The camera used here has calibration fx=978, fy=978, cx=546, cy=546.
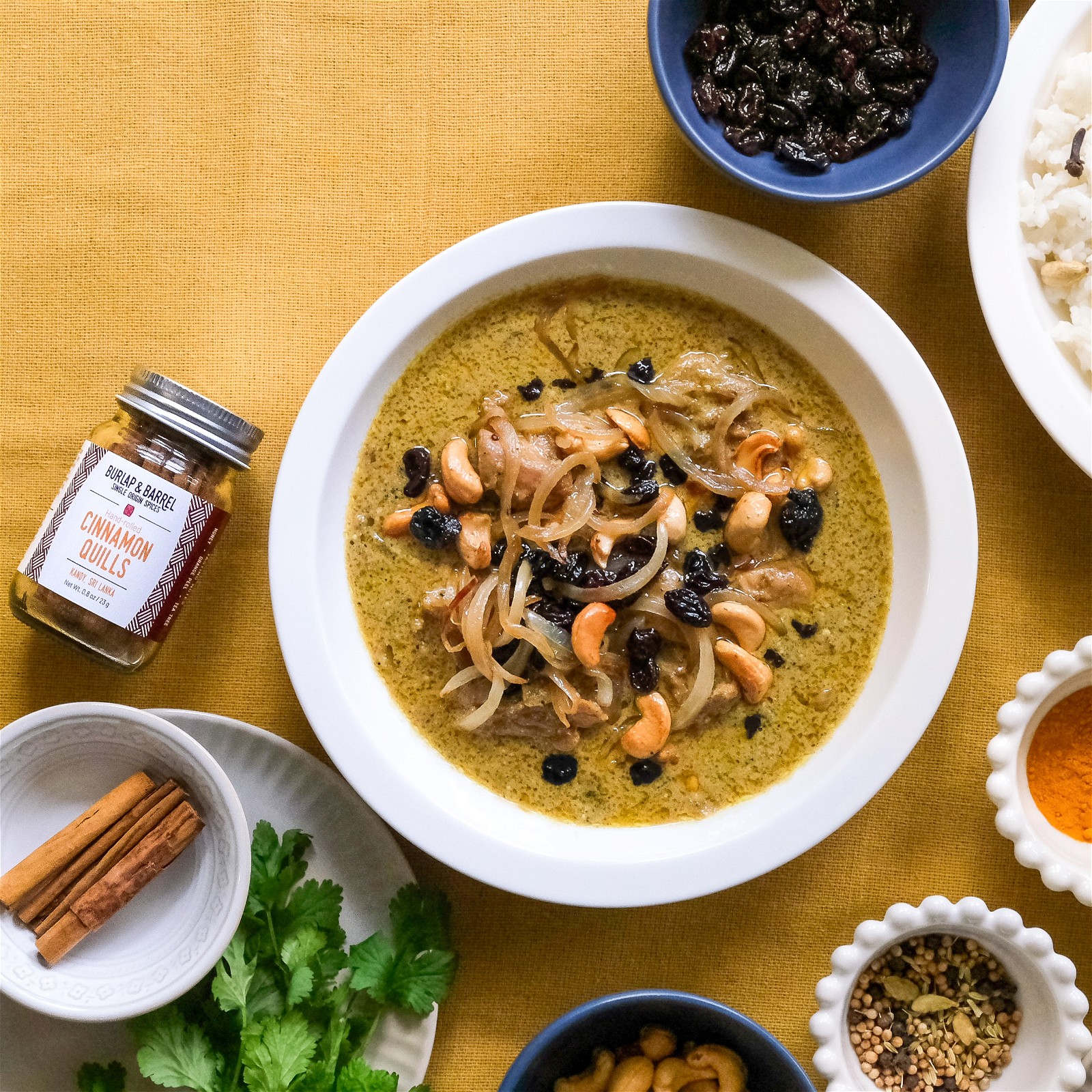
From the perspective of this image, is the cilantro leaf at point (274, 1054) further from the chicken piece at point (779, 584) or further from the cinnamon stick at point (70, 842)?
the chicken piece at point (779, 584)

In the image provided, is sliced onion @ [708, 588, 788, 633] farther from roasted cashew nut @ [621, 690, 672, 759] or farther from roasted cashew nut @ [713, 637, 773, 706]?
roasted cashew nut @ [621, 690, 672, 759]

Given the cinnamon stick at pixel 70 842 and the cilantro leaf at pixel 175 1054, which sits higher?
the cinnamon stick at pixel 70 842

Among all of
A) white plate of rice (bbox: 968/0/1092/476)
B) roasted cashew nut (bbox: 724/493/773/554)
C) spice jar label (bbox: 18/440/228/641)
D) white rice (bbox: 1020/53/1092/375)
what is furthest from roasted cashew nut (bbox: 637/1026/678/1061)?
white rice (bbox: 1020/53/1092/375)

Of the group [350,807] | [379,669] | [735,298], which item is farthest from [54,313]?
[735,298]

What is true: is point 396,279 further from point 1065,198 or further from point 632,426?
point 1065,198

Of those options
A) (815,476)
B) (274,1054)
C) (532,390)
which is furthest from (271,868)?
(815,476)

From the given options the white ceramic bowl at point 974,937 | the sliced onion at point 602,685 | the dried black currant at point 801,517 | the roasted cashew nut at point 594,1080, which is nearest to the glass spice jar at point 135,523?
the sliced onion at point 602,685
